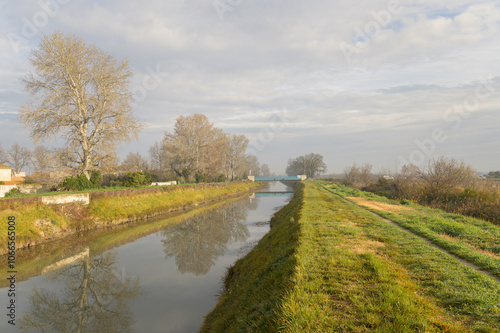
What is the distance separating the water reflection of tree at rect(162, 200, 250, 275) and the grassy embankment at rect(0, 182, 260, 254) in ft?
15.2

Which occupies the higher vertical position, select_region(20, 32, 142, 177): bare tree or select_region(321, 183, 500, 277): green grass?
select_region(20, 32, 142, 177): bare tree

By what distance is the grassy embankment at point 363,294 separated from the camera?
4.33 metres

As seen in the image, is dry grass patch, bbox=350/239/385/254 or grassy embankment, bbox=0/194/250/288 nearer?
dry grass patch, bbox=350/239/385/254

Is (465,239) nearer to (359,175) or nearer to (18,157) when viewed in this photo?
(359,175)

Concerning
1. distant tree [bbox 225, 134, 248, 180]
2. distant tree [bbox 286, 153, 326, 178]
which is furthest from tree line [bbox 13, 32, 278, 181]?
distant tree [bbox 286, 153, 326, 178]

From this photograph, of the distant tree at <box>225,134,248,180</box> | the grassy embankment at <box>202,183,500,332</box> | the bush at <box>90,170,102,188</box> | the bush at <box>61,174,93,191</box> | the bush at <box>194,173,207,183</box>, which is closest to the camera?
the grassy embankment at <box>202,183,500,332</box>

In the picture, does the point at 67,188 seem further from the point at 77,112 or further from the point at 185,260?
the point at 185,260

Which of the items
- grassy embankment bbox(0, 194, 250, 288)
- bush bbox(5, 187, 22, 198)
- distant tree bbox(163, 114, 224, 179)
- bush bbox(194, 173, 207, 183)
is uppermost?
distant tree bbox(163, 114, 224, 179)

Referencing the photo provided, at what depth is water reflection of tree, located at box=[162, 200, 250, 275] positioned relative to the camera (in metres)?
14.7

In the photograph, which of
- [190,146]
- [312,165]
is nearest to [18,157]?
[190,146]

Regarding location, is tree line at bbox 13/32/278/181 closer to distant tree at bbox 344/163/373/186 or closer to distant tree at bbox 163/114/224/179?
distant tree at bbox 163/114/224/179

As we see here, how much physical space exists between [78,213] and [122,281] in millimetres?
10718

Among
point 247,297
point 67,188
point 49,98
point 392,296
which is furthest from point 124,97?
point 392,296

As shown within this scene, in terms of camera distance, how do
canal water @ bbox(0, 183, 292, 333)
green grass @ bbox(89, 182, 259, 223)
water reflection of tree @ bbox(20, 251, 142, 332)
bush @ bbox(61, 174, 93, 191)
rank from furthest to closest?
bush @ bbox(61, 174, 93, 191) → green grass @ bbox(89, 182, 259, 223) → canal water @ bbox(0, 183, 292, 333) → water reflection of tree @ bbox(20, 251, 142, 332)
